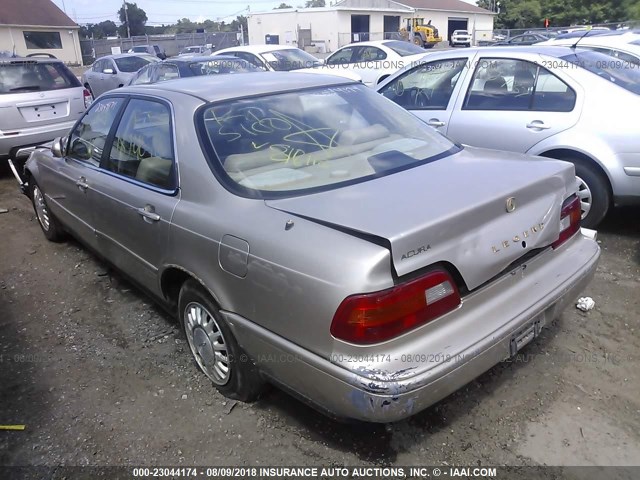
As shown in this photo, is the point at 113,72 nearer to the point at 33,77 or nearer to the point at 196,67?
the point at 196,67

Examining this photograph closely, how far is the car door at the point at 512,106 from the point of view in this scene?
4.75 metres

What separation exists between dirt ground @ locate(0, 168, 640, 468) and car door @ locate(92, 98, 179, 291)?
552 mm

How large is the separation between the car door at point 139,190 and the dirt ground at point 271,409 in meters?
0.55

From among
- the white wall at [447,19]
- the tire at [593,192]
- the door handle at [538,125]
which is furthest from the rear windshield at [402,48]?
the white wall at [447,19]

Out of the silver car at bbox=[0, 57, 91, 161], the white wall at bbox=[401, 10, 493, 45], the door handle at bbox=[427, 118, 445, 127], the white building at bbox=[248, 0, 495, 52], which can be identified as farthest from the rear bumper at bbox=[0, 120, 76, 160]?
the white wall at bbox=[401, 10, 493, 45]

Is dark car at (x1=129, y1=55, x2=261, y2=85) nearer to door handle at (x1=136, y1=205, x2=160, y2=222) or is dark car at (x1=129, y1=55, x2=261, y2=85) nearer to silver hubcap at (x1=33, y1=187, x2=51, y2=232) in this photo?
silver hubcap at (x1=33, y1=187, x2=51, y2=232)

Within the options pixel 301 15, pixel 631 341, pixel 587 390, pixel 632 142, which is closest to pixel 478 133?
pixel 632 142

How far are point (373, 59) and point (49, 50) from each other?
33578mm

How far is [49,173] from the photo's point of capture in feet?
15.3

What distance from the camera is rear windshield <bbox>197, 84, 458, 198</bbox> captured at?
2.71 metres

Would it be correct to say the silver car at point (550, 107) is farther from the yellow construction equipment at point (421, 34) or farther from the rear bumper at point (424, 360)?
the yellow construction equipment at point (421, 34)

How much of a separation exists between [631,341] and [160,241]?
9.47ft

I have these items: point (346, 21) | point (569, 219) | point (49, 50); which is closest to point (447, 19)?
point (346, 21)

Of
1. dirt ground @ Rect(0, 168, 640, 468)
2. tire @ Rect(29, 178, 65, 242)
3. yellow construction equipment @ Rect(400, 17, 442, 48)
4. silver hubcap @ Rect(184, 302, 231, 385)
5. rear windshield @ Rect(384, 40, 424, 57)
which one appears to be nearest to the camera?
dirt ground @ Rect(0, 168, 640, 468)
